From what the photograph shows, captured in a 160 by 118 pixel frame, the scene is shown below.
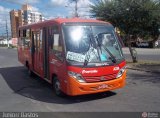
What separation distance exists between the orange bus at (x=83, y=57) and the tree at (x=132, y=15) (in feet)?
31.4

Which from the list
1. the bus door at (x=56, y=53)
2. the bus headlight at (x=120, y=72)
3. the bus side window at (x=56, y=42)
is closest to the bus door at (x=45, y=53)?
the bus door at (x=56, y=53)

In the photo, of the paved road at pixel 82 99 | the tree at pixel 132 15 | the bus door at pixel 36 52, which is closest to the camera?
the paved road at pixel 82 99

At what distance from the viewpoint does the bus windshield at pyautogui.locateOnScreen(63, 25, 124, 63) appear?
338 inches

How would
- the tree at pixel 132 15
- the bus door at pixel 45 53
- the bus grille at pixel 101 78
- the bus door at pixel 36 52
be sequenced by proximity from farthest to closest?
1. the tree at pixel 132 15
2. the bus door at pixel 36 52
3. the bus door at pixel 45 53
4. the bus grille at pixel 101 78

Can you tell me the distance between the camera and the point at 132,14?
18719mm

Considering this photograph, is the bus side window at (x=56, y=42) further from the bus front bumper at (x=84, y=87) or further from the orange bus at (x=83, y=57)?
the bus front bumper at (x=84, y=87)

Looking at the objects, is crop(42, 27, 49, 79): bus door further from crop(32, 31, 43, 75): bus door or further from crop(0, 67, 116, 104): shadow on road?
crop(0, 67, 116, 104): shadow on road

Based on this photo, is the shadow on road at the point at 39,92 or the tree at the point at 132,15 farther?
the tree at the point at 132,15

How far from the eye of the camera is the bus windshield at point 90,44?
28.2 feet

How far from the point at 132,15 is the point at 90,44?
10.6 m

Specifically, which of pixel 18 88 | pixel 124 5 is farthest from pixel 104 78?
pixel 124 5

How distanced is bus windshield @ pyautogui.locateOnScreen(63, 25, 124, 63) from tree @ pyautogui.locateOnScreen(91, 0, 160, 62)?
9779 mm

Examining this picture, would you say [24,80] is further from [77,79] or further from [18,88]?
[77,79]

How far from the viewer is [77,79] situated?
8352mm
